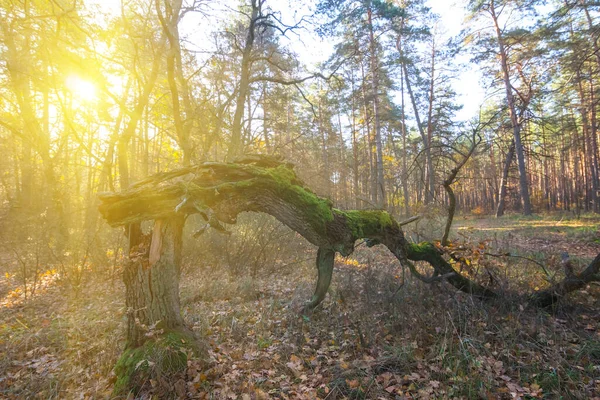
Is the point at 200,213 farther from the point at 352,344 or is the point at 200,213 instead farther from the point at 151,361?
the point at 352,344

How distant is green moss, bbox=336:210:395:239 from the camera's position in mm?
4652

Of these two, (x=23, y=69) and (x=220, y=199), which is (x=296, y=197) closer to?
(x=220, y=199)

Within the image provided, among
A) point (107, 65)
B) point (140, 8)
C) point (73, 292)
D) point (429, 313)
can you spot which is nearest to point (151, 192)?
point (429, 313)

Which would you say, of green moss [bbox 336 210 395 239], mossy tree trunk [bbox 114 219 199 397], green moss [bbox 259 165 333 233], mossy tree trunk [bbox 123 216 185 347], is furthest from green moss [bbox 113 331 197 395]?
green moss [bbox 336 210 395 239]

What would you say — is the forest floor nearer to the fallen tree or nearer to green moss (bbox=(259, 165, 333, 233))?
the fallen tree

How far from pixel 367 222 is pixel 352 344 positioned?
1.78 metres

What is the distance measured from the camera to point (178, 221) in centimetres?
396

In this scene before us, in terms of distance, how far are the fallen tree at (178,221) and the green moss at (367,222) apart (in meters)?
0.02

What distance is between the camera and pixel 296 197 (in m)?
4.17

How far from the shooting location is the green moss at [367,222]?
183 inches

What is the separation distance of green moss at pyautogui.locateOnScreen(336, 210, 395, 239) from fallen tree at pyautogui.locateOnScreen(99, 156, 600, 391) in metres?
0.02

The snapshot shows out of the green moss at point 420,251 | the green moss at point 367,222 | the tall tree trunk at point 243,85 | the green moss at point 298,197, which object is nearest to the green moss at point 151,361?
Answer: the green moss at point 298,197

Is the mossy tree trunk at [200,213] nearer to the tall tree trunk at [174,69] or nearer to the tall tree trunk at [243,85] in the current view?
the tall tree trunk at [174,69]

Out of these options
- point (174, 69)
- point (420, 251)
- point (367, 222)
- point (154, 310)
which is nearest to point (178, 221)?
point (154, 310)
